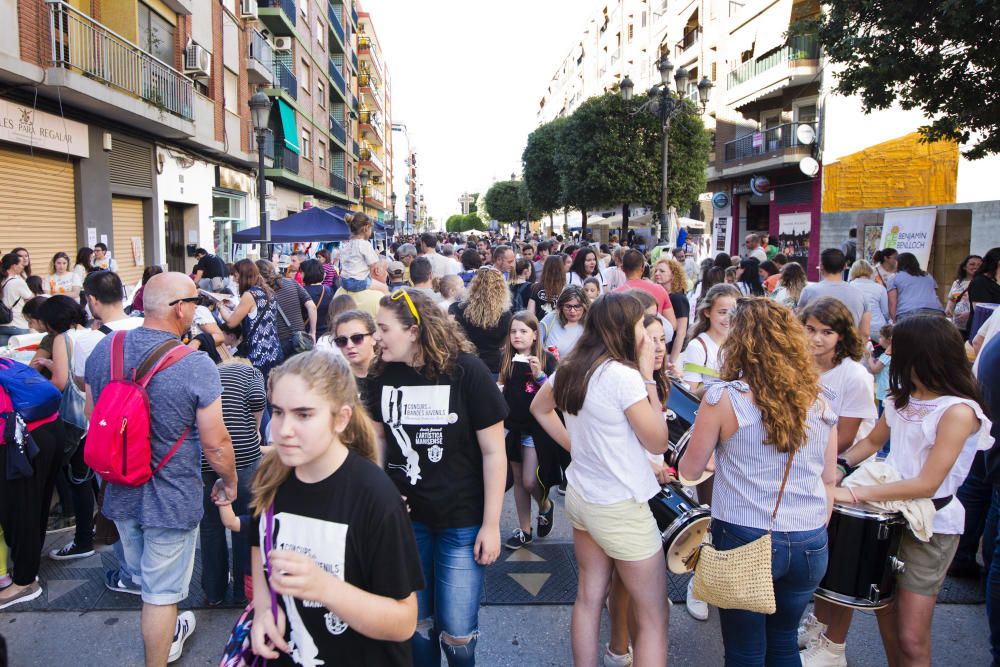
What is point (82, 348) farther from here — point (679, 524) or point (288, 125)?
point (288, 125)

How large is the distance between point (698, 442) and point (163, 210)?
1636 centimetres

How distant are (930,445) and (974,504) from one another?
1856 millimetres

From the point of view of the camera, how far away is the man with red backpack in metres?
2.90

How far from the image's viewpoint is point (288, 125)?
979 inches

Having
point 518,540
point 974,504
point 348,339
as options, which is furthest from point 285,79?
point 974,504

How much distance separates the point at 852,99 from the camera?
21.2 m

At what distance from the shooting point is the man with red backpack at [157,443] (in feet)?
9.50

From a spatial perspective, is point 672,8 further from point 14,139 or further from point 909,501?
point 909,501

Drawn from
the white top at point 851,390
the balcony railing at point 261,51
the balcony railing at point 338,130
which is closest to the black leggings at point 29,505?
the white top at point 851,390

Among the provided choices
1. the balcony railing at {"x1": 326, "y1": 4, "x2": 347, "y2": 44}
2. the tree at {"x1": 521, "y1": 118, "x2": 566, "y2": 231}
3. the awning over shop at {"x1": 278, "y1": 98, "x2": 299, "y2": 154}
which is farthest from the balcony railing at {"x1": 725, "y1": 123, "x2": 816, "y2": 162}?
the balcony railing at {"x1": 326, "y1": 4, "x2": 347, "y2": 44}

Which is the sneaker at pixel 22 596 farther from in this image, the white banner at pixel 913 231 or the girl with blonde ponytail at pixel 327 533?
the white banner at pixel 913 231

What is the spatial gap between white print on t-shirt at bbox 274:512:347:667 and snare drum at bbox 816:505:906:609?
1994mm

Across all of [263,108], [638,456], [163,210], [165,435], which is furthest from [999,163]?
[163,210]

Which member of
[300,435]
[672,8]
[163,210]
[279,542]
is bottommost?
[279,542]
